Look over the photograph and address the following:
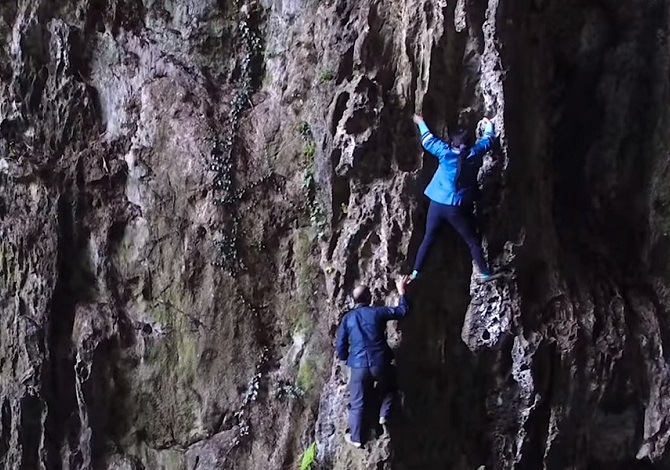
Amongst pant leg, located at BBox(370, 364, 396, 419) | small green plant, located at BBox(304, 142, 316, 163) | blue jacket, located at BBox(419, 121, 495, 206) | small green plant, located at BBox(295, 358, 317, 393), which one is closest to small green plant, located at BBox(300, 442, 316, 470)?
small green plant, located at BBox(295, 358, 317, 393)

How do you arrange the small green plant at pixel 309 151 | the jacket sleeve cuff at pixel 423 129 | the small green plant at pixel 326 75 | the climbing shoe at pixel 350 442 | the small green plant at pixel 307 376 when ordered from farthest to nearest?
the small green plant at pixel 307 376
the small green plant at pixel 309 151
the small green plant at pixel 326 75
the climbing shoe at pixel 350 442
the jacket sleeve cuff at pixel 423 129

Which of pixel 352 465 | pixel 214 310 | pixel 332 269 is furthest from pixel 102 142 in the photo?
pixel 352 465

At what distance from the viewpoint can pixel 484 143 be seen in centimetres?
684

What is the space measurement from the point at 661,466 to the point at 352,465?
346 cm

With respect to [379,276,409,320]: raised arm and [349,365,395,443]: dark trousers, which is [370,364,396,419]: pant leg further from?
[379,276,409,320]: raised arm

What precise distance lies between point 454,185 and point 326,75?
1684 mm

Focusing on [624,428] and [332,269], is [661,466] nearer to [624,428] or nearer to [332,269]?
[624,428]

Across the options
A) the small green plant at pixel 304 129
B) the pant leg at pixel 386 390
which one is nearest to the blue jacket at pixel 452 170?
the small green plant at pixel 304 129

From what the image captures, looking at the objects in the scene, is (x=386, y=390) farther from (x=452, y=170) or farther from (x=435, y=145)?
(x=435, y=145)

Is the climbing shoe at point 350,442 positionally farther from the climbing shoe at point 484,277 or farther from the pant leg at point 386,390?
the climbing shoe at point 484,277

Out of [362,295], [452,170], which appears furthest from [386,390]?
[452,170]

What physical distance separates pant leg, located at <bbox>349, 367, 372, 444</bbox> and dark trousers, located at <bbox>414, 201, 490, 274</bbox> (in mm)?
1115

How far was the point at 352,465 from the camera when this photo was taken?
23.4 ft

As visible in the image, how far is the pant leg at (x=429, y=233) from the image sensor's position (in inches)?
273
